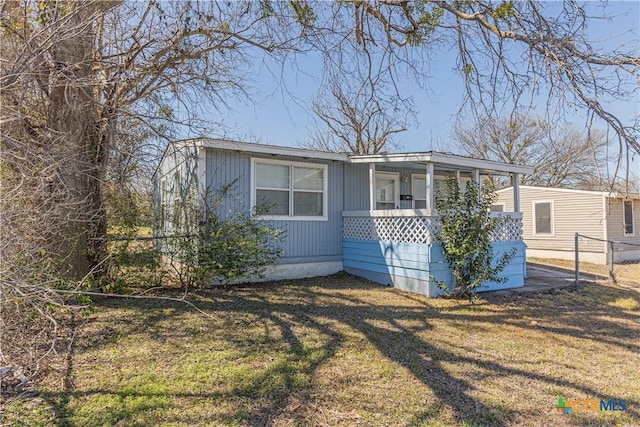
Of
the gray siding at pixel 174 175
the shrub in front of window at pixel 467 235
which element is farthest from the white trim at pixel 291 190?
the shrub in front of window at pixel 467 235

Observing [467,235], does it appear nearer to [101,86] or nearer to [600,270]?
[101,86]

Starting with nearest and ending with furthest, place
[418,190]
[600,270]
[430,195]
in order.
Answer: [430,195], [418,190], [600,270]

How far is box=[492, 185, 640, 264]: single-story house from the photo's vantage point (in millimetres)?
13461

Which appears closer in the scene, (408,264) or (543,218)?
(408,264)

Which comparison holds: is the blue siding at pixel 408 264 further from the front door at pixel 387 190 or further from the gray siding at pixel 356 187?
the front door at pixel 387 190

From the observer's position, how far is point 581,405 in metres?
3.03

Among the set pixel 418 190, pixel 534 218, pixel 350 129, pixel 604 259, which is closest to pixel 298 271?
pixel 418 190

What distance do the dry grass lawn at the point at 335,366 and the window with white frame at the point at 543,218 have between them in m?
9.47

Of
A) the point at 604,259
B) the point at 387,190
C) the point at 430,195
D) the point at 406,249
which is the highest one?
the point at 387,190

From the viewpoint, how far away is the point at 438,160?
24.2 ft

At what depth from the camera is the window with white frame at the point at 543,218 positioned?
1464 cm

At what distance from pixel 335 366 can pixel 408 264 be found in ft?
13.5

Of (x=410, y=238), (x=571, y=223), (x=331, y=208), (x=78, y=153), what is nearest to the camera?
(x=78, y=153)

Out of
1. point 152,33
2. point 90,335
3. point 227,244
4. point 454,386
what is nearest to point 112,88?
point 152,33
